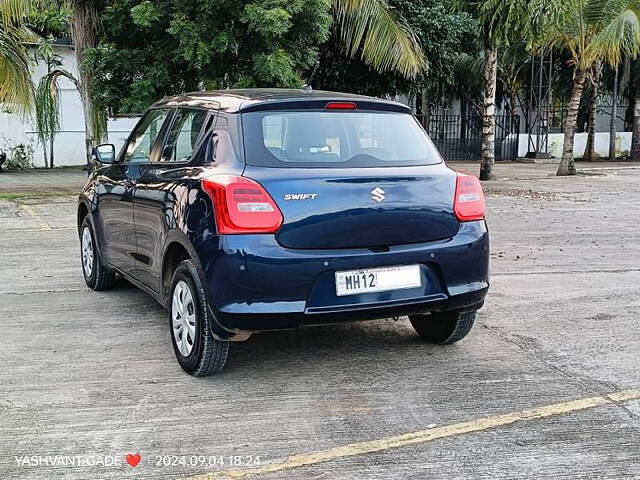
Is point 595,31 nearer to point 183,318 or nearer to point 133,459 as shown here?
point 183,318

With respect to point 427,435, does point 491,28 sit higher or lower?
higher

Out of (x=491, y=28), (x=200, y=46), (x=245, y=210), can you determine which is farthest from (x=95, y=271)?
(x=491, y=28)

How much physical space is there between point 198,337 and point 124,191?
5.67 ft

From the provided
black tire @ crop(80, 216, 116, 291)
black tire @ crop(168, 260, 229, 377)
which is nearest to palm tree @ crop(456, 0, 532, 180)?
black tire @ crop(80, 216, 116, 291)

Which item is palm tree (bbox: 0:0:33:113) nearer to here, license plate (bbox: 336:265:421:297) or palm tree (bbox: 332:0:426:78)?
palm tree (bbox: 332:0:426:78)

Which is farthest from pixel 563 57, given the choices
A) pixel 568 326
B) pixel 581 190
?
pixel 568 326

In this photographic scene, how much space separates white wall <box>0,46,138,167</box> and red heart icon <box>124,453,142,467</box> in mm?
19094

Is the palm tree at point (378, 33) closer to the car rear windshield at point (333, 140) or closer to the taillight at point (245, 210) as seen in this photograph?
the car rear windshield at point (333, 140)

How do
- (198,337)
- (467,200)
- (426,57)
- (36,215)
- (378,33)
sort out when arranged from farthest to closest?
(426,57)
(378,33)
(36,215)
(467,200)
(198,337)

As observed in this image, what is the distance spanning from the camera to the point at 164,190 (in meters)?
4.89

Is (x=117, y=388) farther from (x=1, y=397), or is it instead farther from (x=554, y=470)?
(x=554, y=470)

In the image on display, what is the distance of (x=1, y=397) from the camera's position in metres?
4.33

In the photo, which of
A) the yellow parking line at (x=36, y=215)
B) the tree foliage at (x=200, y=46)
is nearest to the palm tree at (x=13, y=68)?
the tree foliage at (x=200, y=46)

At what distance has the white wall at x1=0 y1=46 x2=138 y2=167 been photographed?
22.0 m
